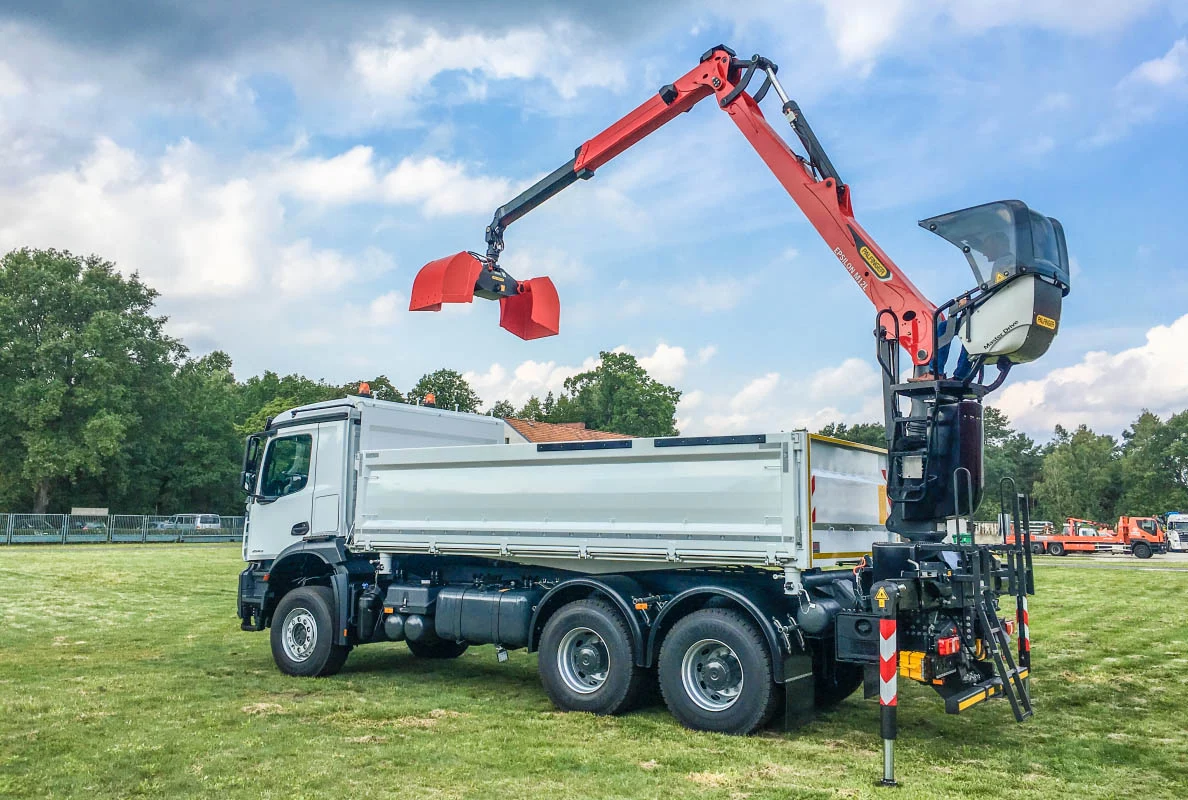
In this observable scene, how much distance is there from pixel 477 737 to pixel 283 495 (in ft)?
16.4

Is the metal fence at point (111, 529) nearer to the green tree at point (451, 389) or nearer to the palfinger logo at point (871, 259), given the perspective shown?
the green tree at point (451, 389)

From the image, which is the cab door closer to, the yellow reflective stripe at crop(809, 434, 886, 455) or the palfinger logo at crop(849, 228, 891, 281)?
the yellow reflective stripe at crop(809, 434, 886, 455)

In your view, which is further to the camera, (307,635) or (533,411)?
(533,411)

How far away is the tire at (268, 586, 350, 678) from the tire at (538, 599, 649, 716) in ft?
9.52

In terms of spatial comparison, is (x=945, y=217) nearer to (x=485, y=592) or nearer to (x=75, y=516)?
(x=485, y=592)

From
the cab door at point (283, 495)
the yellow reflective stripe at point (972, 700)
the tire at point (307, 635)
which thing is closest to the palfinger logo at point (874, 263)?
the yellow reflective stripe at point (972, 700)

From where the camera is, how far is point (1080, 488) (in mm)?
88062

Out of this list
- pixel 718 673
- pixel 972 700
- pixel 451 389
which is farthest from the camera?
pixel 451 389

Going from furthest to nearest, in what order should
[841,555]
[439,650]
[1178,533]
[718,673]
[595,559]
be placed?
[1178,533] → [439,650] → [595,559] → [841,555] → [718,673]

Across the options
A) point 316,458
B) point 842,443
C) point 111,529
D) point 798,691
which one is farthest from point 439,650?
point 111,529

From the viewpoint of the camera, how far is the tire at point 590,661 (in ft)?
27.4

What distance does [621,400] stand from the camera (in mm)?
90500

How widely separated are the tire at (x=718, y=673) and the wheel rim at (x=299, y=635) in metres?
4.65

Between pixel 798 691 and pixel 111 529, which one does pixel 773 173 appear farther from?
pixel 111 529
